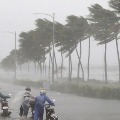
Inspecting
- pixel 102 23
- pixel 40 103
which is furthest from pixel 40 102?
pixel 102 23

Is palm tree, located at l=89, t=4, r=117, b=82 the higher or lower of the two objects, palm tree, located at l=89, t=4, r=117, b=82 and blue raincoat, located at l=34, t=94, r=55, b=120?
the higher

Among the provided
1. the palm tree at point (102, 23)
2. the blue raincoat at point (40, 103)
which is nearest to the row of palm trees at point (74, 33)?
the palm tree at point (102, 23)

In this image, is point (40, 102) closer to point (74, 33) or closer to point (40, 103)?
point (40, 103)

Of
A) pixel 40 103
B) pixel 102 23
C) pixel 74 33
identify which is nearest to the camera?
pixel 40 103

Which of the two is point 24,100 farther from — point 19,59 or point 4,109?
point 19,59

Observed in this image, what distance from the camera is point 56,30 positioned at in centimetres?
6706

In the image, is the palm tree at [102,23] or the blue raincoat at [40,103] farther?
the palm tree at [102,23]

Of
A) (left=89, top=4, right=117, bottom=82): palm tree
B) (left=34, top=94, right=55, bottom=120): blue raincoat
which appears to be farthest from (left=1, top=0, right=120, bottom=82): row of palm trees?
(left=34, top=94, right=55, bottom=120): blue raincoat

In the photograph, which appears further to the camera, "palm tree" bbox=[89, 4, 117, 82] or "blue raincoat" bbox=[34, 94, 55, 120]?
"palm tree" bbox=[89, 4, 117, 82]

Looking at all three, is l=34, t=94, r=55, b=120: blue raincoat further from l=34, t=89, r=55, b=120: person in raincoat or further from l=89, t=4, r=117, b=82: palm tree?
l=89, t=4, r=117, b=82: palm tree

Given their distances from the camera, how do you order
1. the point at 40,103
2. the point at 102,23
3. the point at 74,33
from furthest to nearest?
the point at 74,33
the point at 102,23
the point at 40,103

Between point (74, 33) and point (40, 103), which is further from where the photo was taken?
point (74, 33)

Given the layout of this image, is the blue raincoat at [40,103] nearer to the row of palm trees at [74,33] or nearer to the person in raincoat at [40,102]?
the person in raincoat at [40,102]

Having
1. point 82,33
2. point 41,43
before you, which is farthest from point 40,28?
point 82,33
